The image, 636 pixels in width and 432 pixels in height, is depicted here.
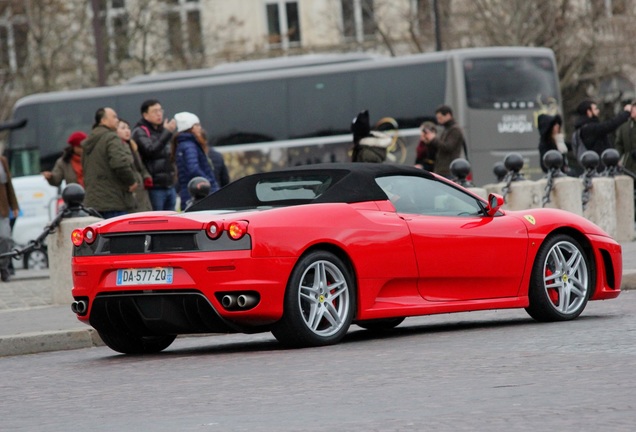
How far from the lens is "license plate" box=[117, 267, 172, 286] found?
9.81 metres

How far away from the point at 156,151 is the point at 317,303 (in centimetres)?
805

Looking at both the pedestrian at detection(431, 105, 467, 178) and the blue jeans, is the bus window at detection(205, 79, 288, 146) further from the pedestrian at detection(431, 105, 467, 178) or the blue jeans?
the blue jeans

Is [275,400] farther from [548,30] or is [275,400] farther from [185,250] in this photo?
[548,30]

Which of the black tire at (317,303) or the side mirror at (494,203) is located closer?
the black tire at (317,303)

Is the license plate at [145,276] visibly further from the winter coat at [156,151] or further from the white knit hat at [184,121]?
the winter coat at [156,151]

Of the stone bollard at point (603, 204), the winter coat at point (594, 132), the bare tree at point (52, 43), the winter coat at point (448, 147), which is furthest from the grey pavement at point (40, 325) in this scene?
the bare tree at point (52, 43)

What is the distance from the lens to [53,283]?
14961mm

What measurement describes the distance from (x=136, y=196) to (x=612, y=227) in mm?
7261

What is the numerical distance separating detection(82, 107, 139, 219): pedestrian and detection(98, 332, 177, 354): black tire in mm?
5484

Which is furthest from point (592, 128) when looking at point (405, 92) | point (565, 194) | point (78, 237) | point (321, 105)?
point (78, 237)

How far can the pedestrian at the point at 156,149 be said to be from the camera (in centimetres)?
1762

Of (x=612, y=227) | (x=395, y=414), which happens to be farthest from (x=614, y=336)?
(x=612, y=227)

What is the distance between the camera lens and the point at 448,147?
2031 centimetres

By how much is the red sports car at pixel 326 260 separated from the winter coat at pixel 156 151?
6648mm
